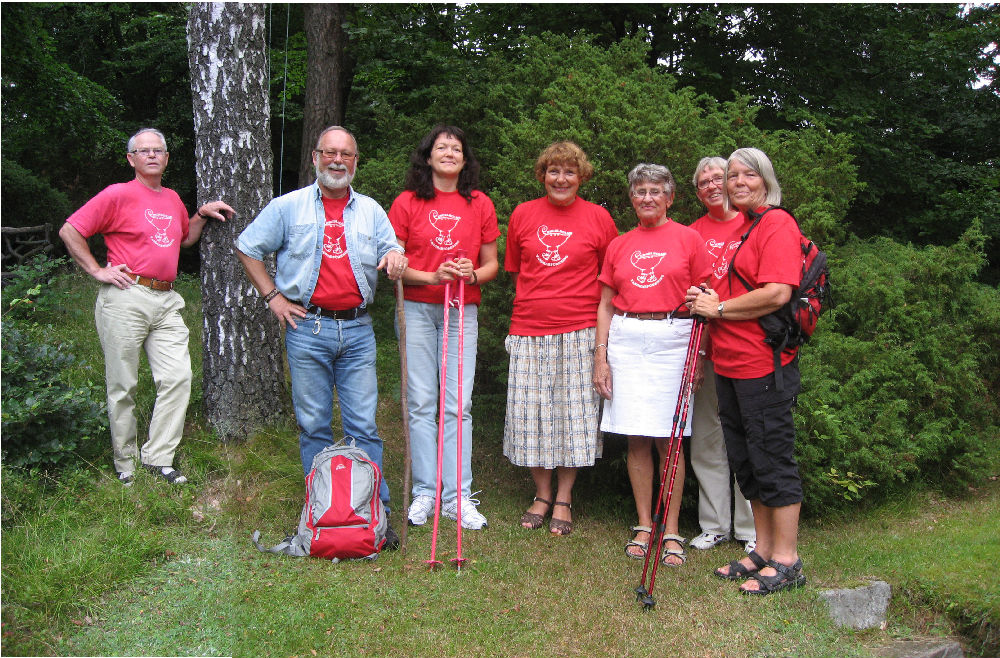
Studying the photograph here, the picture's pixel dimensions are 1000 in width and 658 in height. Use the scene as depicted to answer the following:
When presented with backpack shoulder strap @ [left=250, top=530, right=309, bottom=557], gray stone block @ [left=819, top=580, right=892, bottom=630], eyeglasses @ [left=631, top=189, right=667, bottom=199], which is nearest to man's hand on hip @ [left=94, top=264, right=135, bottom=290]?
backpack shoulder strap @ [left=250, top=530, right=309, bottom=557]

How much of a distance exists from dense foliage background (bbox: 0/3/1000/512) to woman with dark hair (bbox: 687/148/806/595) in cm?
97

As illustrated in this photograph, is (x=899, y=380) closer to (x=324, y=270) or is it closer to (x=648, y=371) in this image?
(x=648, y=371)

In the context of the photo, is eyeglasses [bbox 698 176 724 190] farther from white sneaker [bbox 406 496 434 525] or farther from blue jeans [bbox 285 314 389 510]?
white sneaker [bbox 406 496 434 525]

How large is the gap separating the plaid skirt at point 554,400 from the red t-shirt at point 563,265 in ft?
0.33

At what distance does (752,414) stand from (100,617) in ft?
9.84

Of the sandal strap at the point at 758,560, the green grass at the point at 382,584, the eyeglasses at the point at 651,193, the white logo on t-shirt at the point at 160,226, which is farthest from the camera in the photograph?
the white logo on t-shirt at the point at 160,226

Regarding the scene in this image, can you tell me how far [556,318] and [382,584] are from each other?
5.51 ft

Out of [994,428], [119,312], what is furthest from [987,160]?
[119,312]

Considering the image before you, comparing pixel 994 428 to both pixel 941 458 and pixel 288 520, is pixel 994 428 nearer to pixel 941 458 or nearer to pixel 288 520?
pixel 941 458

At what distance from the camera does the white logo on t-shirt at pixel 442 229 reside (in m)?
4.40

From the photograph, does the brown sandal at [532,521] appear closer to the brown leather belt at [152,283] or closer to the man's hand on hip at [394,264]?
the man's hand on hip at [394,264]

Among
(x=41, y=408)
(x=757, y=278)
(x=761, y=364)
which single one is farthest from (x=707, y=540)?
(x=41, y=408)

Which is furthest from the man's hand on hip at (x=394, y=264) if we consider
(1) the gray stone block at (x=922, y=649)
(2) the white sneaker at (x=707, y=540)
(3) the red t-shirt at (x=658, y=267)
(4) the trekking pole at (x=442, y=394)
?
(1) the gray stone block at (x=922, y=649)

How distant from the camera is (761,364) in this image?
Result: 3650 mm
